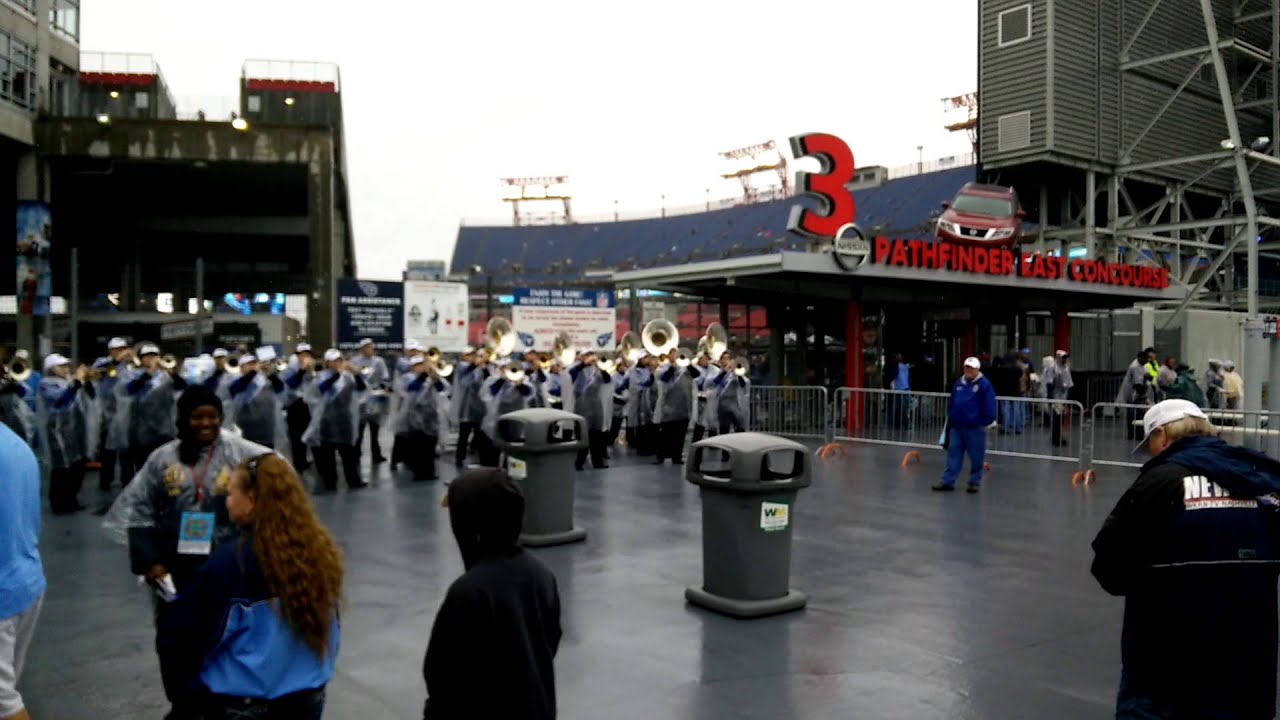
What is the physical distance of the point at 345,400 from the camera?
40.0 feet

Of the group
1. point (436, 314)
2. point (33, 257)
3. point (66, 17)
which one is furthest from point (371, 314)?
point (66, 17)

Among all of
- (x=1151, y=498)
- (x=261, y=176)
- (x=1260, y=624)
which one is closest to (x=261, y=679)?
(x=1151, y=498)

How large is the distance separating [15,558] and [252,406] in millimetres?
8382

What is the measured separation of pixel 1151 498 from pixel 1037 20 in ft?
103

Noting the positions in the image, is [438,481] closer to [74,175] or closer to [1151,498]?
[1151,498]

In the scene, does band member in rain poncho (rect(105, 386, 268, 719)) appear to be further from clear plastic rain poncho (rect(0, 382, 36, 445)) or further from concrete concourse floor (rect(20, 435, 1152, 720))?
clear plastic rain poncho (rect(0, 382, 36, 445))

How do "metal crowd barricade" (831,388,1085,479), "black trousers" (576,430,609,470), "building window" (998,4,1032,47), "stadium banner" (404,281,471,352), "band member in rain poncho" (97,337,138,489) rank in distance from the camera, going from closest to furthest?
"band member in rain poncho" (97,337,138,489), "black trousers" (576,430,609,470), "metal crowd barricade" (831,388,1085,479), "stadium banner" (404,281,471,352), "building window" (998,4,1032,47)

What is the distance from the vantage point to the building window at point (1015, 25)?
30859mm

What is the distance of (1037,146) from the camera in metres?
30.7

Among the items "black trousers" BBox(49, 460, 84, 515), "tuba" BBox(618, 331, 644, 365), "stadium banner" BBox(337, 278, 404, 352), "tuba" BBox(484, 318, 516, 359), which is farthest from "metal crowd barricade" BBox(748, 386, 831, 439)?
"black trousers" BBox(49, 460, 84, 515)

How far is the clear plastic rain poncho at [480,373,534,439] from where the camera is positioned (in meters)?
13.2

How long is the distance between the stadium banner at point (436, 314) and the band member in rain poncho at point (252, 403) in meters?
10.8

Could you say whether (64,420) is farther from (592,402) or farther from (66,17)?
(66,17)

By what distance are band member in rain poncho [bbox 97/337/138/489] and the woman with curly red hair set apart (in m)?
10.5
